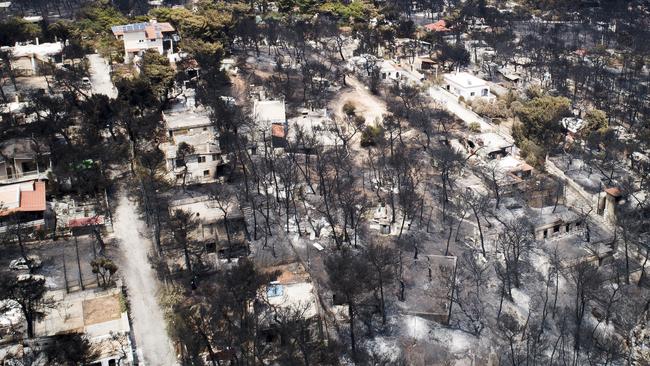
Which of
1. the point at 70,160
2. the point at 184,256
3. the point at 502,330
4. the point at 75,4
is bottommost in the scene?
the point at 502,330

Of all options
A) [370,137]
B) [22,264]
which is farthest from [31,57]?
[370,137]

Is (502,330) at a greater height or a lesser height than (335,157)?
lesser

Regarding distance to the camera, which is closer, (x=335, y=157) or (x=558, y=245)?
(x=558, y=245)

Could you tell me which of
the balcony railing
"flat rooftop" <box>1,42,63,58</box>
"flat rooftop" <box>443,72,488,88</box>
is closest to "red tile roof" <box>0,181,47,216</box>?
the balcony railing

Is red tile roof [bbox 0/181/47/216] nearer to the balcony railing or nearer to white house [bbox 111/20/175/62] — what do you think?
the balcony railing

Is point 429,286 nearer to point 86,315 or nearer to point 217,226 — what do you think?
point 217,226

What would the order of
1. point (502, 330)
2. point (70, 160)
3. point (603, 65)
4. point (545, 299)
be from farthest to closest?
point (603, 65) < point (70, 160) < point (545, 299) < point (502, 330)

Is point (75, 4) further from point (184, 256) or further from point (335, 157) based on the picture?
point (184, 256)

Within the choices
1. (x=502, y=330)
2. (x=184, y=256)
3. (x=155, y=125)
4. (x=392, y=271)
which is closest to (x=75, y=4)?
(x=155, y=125)
